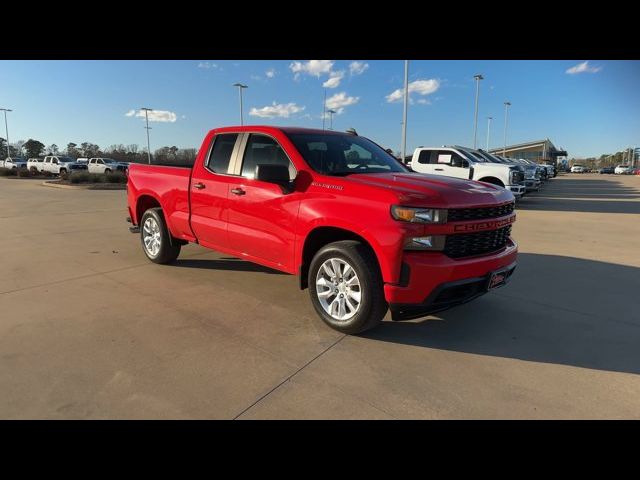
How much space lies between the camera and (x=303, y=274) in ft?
14.1

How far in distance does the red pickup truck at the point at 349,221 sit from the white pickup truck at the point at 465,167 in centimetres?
1059

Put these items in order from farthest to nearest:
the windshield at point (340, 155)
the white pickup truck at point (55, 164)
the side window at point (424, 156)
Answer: the white pickup truck at point (55, 164) < the side window at point (424, 156) < the windshield at point (340, 155)

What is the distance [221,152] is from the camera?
5312 mm

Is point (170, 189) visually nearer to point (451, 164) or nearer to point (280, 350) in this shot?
point (280, 350)

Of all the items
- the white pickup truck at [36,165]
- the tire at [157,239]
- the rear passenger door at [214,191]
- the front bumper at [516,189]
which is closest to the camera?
the rear passenger door at [214,191]

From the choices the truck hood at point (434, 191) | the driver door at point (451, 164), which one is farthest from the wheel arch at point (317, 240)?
the driver door at point (451, 164)

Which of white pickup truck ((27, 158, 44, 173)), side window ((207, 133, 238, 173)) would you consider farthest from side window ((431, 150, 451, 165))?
white pickup truck ((27, 158, 44, 173))

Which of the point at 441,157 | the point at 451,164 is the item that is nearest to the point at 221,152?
the point at 441,157

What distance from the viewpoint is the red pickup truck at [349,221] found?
3.50 meters

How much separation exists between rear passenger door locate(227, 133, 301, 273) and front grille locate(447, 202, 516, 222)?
57.7 inches

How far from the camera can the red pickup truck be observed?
3.50 meters

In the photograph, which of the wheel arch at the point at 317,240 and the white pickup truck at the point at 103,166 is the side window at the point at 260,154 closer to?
the wheel arch at the point at 317,240
